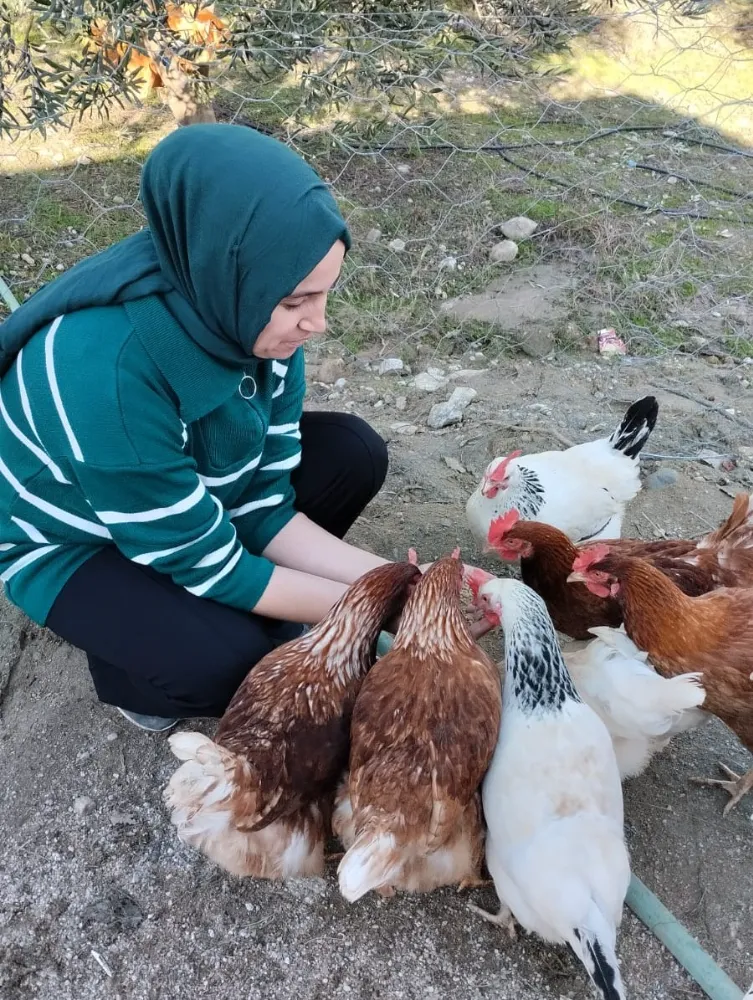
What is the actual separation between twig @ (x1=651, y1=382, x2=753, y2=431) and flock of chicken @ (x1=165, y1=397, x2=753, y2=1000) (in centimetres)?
117

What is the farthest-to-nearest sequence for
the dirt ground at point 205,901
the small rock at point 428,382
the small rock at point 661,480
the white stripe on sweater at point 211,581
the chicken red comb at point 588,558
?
the small rock at point 428,382, the small rock at point 661,480, the chicken red comb at point 588,558, the white stripe on sweater at point 211,581, the dirt ground at point 205,901

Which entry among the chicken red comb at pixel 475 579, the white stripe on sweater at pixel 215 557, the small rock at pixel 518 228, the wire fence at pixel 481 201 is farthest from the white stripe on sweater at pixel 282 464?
the small rock at pixel 518 228

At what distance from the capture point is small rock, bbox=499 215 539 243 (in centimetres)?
377

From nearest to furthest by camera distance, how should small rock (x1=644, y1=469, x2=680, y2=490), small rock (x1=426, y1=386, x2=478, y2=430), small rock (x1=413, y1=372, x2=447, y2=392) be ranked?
1. small rock (x1=644, y1=469, x2=680, y2=490)
2. small rock (x1=426, y1=386, x2=478, y2=430)
3. small rock (x1=413, y1=372, x2=447, y2=392)

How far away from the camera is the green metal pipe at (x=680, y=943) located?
1273 millimetres

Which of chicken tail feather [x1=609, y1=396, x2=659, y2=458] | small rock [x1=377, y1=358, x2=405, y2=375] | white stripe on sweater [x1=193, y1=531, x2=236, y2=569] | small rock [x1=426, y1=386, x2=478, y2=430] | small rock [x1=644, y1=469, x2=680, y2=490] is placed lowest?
small rock [x1=377, y1=358, x2=405, y2=375]

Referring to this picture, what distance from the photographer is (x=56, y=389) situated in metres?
1.18

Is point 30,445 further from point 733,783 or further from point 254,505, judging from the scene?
point 733,783

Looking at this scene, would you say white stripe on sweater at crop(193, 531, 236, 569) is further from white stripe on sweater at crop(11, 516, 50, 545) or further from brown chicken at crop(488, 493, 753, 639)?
brown chicken at crop(488, 493, 753, 639)

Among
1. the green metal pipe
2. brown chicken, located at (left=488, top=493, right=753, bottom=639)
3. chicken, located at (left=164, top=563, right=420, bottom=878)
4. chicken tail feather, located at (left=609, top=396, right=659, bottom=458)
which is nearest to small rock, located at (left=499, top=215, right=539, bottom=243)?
chicken tail feather, located at (left=609, top=396, right=659, bottom=458)

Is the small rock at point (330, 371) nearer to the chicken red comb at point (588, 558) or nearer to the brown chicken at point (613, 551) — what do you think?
the brown chicken at point (613, 551)

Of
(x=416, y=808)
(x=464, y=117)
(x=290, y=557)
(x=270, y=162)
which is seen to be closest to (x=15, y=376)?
(x=270, y=162)

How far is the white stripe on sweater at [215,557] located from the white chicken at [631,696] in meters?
0.80

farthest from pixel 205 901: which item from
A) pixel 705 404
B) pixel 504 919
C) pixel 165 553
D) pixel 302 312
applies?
pixel 705 404
